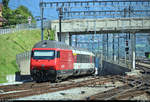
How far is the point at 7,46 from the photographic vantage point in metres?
34.2

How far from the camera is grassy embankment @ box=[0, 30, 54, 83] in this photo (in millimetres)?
27138

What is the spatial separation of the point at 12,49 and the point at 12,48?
53cm

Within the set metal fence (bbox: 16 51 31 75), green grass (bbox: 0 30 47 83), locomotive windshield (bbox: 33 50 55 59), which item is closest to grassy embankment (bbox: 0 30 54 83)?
green grass (bbox: 0 30 47 83)

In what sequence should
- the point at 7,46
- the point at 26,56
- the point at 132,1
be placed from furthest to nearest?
1. the point at 132,1
2. the point at 7,46
3. the point at 26,56

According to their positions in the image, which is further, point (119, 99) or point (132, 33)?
point (132, 33)

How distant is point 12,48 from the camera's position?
115 feet

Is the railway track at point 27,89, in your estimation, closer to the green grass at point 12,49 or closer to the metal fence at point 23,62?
the green grass at point 12,49

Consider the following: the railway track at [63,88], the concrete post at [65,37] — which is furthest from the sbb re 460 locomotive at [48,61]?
the concrete post at [65,37]

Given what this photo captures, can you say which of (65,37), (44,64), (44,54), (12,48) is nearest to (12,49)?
(12,48)

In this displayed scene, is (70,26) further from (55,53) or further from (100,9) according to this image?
(55,53)

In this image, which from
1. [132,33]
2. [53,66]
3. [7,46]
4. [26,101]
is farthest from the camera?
[132,33]

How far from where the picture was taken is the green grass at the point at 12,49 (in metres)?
27.1

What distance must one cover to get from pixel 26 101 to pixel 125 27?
96.2 feet

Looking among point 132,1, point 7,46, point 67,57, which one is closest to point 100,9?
point 132,1
